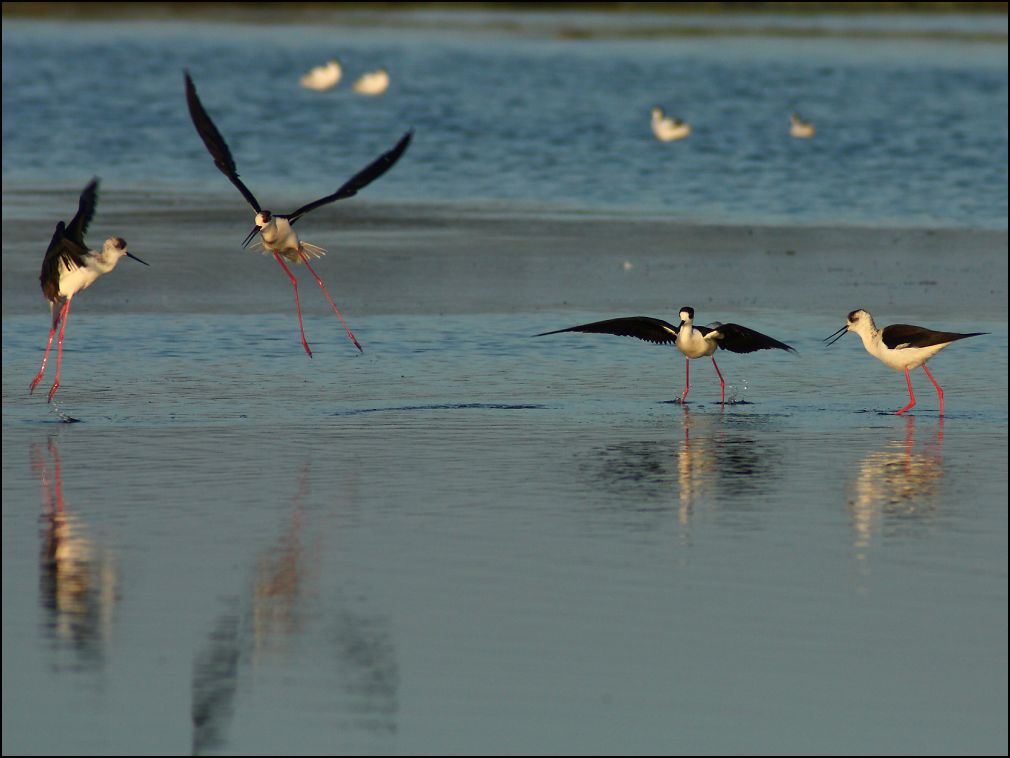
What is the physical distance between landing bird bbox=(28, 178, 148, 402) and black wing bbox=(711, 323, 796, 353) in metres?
3.62

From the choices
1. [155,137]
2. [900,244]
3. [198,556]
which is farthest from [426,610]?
[155,137]

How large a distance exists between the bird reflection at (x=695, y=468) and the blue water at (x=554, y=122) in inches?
423

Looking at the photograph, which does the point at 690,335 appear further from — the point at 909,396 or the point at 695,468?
the point at 695,468

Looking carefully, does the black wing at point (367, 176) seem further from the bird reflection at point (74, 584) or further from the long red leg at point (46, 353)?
the bird reflection at point (74, 584)

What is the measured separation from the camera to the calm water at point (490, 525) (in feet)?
20.0

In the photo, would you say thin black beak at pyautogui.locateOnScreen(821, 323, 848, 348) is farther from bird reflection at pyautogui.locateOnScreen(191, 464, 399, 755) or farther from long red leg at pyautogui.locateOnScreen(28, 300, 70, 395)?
bird reflection at pyautogui.locateOnScreen(191, 464, 399, 755)

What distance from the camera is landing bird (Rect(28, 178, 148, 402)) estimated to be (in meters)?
12.5

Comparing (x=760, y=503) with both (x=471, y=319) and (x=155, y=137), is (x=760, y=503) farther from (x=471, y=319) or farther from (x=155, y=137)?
(x=155, y=137)

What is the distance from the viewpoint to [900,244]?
19.1 meters

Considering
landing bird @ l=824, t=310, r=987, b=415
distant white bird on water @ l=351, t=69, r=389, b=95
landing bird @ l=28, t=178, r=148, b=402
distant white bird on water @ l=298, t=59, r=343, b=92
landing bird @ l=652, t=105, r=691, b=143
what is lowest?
landing bird @ l=824, t=310, r=987, b=415

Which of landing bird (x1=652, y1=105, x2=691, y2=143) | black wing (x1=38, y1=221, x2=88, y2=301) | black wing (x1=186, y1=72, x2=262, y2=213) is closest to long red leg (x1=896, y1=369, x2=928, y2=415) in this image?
black wing (x1=186, y1=72, x2=262, y2=213)

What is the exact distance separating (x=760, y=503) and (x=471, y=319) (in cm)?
587

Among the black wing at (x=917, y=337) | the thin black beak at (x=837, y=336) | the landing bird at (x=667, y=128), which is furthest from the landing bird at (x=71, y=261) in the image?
the landing bird at (x=667, y=128)

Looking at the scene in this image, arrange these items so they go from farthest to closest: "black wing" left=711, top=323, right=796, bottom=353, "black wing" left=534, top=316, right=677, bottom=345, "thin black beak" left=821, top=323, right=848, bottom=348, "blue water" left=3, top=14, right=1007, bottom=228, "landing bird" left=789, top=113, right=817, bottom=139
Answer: "landing bird" left=789, top=113, right=817, bottom=139
"blue water" left=3, top=14, right=1007, bottom=228
"thin black beak" left=821, top=323, right=848, bottom=348
"black wing" left=534, top=316, right=677, bottom=345
"black wing" left=711, top=323, right=796, bottom=353
